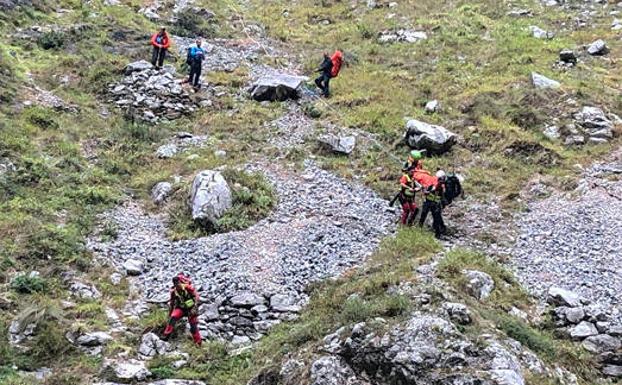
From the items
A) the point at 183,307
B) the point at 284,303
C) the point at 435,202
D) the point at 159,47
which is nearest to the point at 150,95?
the point at 159,47

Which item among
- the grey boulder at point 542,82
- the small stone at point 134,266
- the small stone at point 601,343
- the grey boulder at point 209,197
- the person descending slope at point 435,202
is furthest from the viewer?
the grey boulder at point 542,82

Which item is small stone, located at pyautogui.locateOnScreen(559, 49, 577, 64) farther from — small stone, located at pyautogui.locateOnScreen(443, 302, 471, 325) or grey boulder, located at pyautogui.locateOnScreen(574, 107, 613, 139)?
small stone, located at pyautogui.locateOnScreen(443, 302, 471, 325)

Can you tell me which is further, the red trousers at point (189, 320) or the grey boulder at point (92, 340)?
the red trousers at point (189, 320)

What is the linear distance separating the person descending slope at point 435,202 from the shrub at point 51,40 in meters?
16.6

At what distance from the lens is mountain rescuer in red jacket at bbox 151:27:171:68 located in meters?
24.1

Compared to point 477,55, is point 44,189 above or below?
below

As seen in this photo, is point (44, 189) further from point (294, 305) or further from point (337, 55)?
point (337, 55)

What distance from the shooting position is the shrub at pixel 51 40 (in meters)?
25.2

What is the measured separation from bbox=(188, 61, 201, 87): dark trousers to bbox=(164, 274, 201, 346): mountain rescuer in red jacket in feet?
42.9

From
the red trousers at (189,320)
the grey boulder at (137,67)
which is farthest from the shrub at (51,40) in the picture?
the red trousers at (189,320)

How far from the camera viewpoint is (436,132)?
19.9 m

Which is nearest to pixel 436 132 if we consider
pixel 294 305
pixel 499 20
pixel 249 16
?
pixel 294 305

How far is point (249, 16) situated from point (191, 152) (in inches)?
617

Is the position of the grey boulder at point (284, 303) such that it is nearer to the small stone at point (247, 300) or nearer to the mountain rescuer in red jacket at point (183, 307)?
the small stone at point (247, 300)
